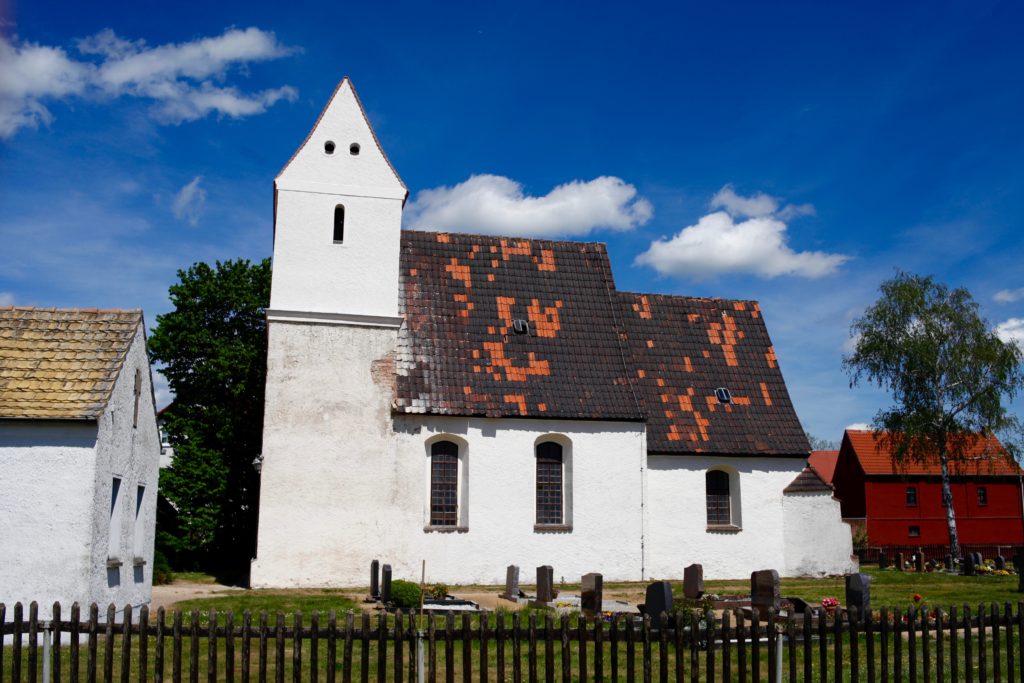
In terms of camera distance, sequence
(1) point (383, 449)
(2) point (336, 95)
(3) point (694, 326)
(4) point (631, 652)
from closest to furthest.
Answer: (4) point (631, 652) → (1) point (383, 449) → (2) point (336, 95) → (3) point (694, 326)

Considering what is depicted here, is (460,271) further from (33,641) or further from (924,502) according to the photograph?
(924,502)

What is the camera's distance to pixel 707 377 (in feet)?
93.6

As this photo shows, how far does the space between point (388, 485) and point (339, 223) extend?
7424mm

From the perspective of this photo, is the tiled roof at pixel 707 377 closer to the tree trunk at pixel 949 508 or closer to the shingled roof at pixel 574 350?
the shingled roof at pixel 574 350

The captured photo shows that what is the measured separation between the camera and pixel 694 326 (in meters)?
29.8

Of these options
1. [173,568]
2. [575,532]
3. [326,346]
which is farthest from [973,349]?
[173,568]

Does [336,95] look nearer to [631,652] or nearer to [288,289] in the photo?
[288,289]

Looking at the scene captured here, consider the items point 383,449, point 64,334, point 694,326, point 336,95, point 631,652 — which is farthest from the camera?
point 694,326

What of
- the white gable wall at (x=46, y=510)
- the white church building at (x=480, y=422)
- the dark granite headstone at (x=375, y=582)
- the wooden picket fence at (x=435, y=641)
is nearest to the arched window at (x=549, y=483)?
the white church building at (x=480, y=422)

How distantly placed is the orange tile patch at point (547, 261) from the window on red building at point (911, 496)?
94.5 ft

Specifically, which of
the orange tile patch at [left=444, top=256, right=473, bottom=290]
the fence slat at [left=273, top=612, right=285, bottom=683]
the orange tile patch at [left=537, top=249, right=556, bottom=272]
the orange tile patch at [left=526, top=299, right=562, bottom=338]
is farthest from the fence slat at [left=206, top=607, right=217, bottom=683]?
the orange tile patch at [left=537, top=249, right=556, bottom=272]

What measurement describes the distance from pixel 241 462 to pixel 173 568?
3677 mm

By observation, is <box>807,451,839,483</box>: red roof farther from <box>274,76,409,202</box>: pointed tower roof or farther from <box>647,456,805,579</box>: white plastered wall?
<box>274,76,409,202</box>: pointed tower roof

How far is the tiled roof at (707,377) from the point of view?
2698 centimetres
